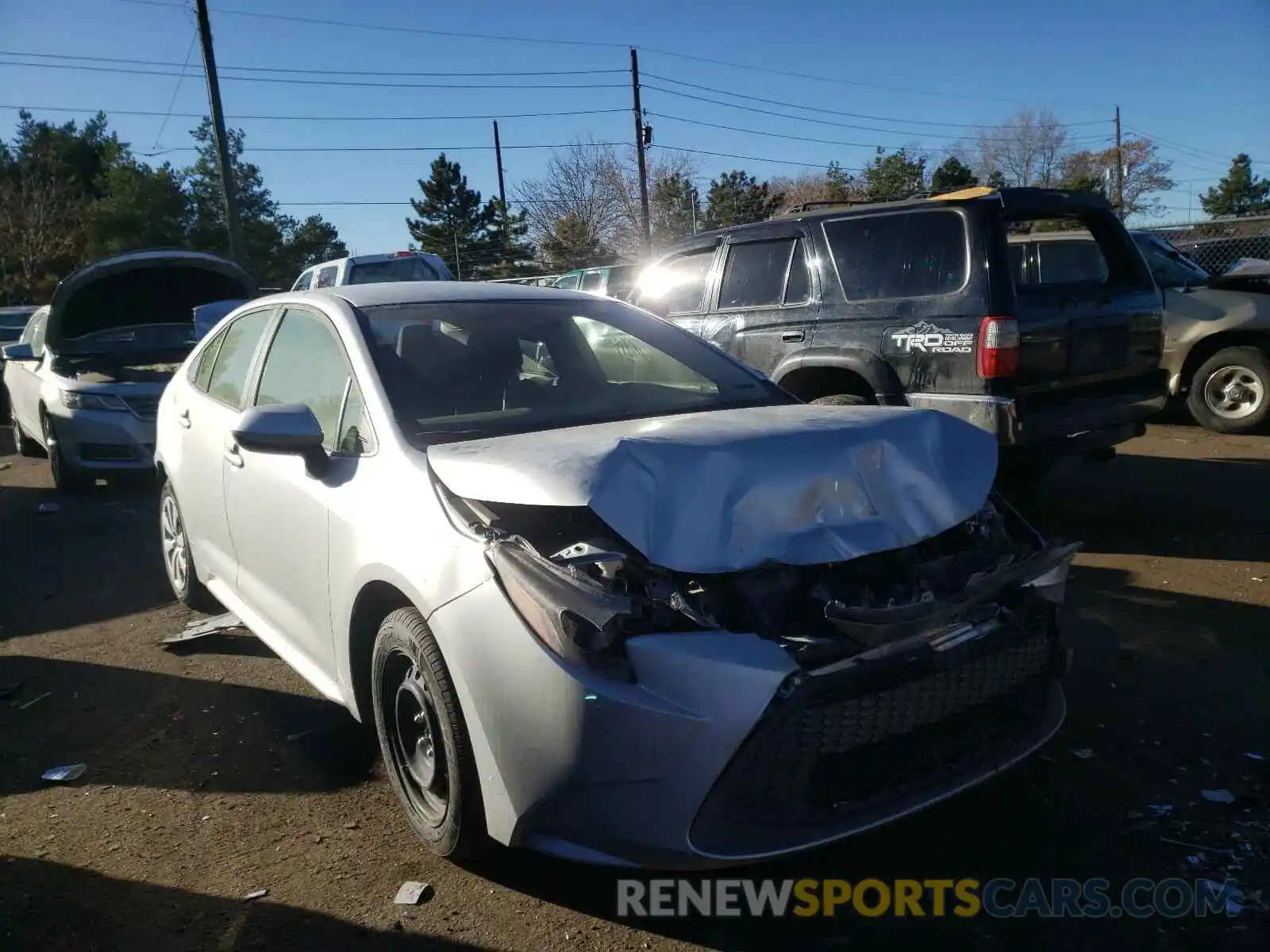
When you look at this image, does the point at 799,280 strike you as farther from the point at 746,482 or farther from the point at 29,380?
the point at 29,380

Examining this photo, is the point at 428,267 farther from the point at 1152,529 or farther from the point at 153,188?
the point at 153,188

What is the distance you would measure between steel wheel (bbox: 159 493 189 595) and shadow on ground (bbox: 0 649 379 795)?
739 mm

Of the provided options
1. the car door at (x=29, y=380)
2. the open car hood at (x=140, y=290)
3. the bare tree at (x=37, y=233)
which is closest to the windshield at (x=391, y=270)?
the car door at (x=29, y=380)

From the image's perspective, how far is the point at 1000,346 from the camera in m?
5.34

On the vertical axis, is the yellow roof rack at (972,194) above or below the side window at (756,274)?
above

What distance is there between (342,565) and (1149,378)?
5.15 metres

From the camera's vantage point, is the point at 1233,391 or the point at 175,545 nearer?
the point at 175,545

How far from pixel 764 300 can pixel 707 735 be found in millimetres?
4948

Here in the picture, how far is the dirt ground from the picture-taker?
264 centimetres

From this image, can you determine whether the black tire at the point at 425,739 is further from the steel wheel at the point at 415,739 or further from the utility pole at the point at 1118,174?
the utility pole at the point at 1118,174

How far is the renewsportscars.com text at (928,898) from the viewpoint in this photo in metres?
2.63

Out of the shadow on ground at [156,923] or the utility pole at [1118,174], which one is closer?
the shadow on ground at [156,923]

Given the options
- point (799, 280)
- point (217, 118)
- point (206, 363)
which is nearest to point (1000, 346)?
point (799, 280)

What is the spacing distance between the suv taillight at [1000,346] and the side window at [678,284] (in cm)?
245
